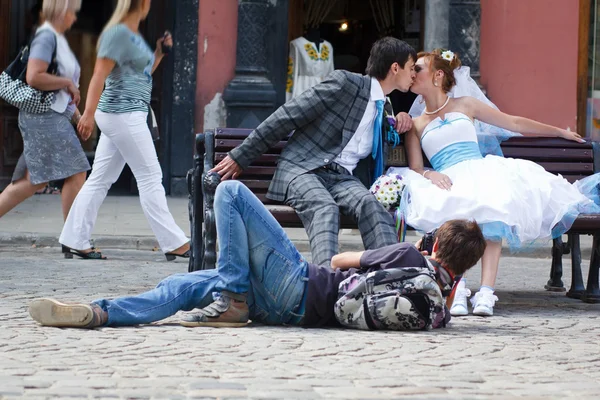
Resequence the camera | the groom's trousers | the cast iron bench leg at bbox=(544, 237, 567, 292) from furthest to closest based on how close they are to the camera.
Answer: the cast iron bench leg at bbox=(544, 237, 567, 292), the groom's trousers, the camera

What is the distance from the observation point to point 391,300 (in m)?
5.74

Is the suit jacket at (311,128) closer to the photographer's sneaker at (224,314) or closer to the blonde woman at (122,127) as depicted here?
the photographer's sneaker at (224,314)

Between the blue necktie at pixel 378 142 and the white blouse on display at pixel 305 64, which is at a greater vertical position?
the white blouse on display at pixel 305 64

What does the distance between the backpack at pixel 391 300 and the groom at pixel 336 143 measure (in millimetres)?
1110

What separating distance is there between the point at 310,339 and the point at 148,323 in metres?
0.80

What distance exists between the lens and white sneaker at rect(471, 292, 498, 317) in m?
6.79

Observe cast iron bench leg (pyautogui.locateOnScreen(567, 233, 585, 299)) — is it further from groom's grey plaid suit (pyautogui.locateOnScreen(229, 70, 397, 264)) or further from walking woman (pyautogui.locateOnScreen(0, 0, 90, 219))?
walking woman (pyautogui.locateOnScreen(0, 0, 90, 219))

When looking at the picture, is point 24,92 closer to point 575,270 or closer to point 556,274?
point 556,274

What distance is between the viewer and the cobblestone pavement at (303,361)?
14.6 ft

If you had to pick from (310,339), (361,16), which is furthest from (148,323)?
(361,16)

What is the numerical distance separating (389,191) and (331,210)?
474mm

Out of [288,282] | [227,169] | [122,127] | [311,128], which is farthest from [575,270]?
[122,127]

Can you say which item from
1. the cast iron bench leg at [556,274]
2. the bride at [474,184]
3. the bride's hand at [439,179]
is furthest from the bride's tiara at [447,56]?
the cast iron bench leg at [556,274]

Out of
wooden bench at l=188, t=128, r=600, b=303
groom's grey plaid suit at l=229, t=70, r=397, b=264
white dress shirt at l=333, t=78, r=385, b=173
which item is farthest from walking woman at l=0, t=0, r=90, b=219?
white dress shirt at l=333, t=78, r=385, b=173
